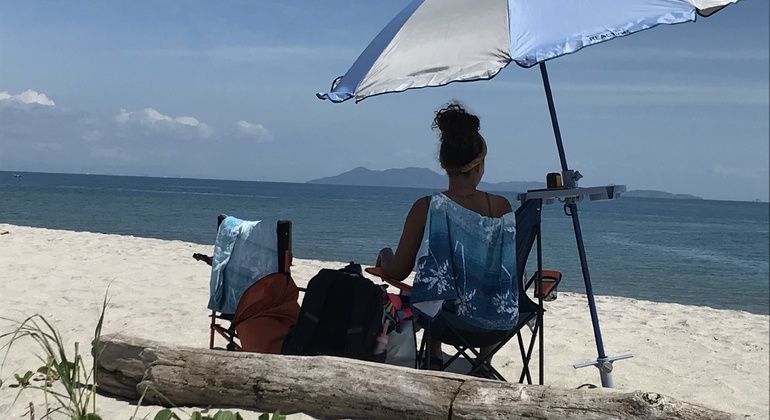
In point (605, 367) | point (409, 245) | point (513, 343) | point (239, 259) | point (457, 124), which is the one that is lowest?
point (513, 343)

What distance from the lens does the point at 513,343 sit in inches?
201

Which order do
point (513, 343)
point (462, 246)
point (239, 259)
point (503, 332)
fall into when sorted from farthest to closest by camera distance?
point (513, 343) → point (239, 259) → point (503, 332) → point (462, 246)

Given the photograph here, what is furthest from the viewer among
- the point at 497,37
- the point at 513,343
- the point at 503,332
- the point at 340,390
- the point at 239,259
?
the point at 513,343

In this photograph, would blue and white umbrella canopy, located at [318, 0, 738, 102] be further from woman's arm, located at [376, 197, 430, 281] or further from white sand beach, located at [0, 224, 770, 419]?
white sand beach, located at [0, 224, 770, 419]

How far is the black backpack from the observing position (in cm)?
327

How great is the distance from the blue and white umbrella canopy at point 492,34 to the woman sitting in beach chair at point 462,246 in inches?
9.7

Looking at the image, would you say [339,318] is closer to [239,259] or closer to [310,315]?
[310,315]

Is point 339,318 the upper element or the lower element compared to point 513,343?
upper

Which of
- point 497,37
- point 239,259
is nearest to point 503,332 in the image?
point 497,37

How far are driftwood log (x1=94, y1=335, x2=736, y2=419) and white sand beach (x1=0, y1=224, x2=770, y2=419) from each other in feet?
0.32

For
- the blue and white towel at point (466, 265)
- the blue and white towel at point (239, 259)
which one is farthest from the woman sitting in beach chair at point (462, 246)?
the blue and white towel at point (239, 259)

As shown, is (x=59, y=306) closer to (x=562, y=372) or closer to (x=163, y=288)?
(x=163, y=288)

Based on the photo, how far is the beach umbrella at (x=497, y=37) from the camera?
279 cm

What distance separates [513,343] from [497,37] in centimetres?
272
